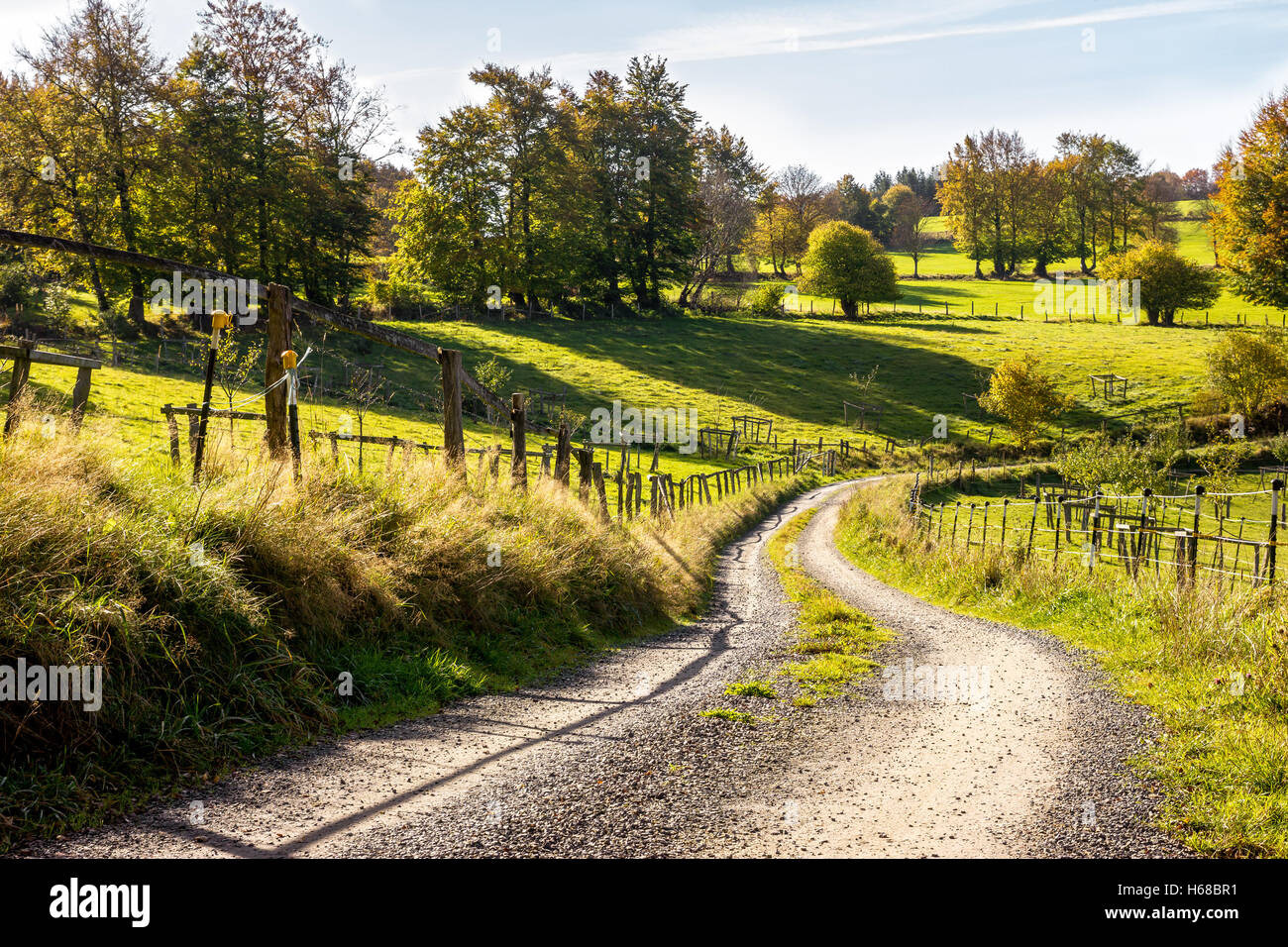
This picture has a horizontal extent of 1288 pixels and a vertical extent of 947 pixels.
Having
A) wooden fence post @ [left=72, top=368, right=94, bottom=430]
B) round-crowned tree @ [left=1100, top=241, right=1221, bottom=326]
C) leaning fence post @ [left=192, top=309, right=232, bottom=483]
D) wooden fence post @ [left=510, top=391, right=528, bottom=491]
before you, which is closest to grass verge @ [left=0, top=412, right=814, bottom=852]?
leaning fence post @ [left=192, top=309, right=232, bottom=483]

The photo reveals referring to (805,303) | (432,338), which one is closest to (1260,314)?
(805,303)

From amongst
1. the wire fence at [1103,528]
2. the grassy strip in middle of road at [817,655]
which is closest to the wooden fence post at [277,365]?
the grassy strip in middle of road at [817,655]

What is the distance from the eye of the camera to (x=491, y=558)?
9.13 m

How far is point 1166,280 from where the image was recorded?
76562mm

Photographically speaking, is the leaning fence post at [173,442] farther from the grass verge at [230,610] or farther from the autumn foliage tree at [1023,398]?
the autumn foliage tree at [1023,398]

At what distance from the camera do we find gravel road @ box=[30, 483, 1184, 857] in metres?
4.32

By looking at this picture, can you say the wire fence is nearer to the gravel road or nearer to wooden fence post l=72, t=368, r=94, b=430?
the gravel road

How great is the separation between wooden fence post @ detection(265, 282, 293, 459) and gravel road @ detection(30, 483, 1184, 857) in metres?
3.48

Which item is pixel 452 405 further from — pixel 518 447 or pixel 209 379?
pixel 209 379

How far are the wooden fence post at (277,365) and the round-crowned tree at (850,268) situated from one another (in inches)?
3240

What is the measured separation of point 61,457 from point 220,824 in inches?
130
